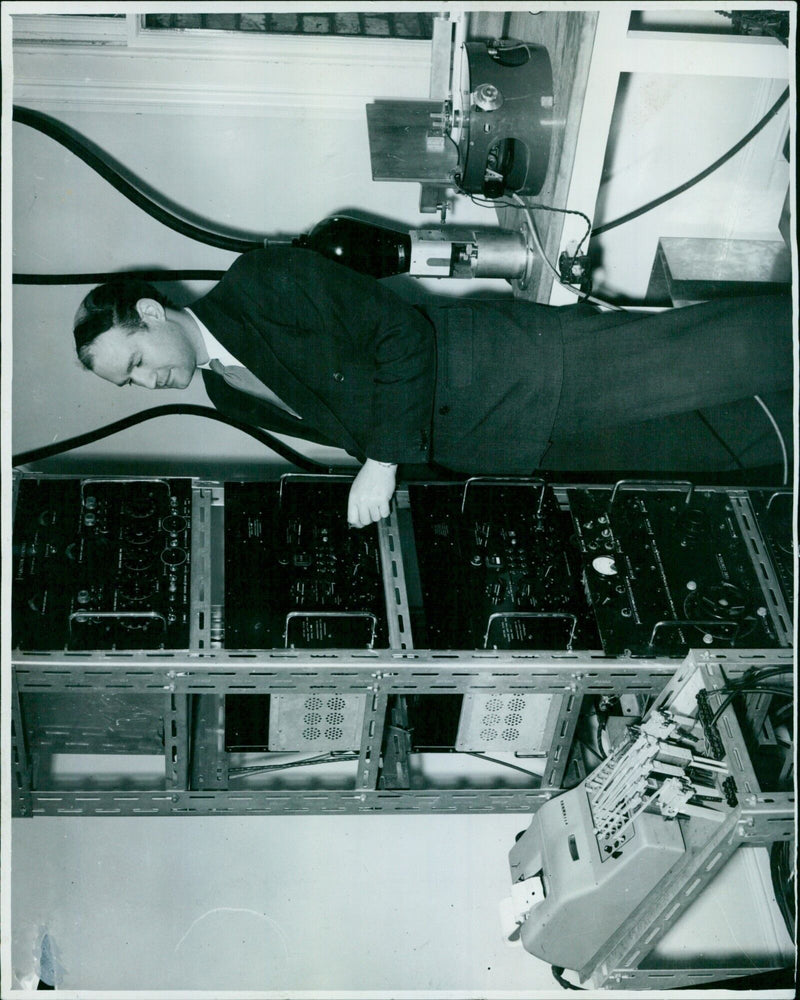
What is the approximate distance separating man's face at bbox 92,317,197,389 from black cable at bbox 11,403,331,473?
1.96ft

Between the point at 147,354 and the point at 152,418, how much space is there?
0.79m

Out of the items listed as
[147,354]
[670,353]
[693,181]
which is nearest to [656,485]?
[670,353]

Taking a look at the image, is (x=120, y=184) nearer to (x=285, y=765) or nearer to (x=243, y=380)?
(x=243, y=380)

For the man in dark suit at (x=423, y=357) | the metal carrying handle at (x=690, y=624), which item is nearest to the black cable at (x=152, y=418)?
the man in dark suit at (x=423, y=357)

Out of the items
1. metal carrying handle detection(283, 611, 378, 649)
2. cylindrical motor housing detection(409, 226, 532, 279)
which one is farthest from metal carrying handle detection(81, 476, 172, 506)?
cylindrical motor housing detection(409, 226, 532, 279)

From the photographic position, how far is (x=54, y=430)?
2.53 m

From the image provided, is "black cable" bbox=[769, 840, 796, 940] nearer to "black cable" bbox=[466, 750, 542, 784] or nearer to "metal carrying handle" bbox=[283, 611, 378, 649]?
"black cable" bbox=[466, 750, 542, 784]

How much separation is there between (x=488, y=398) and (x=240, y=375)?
53cm

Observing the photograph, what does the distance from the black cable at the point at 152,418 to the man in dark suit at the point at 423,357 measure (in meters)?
0.55

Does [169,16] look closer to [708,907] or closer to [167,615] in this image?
[167,615]

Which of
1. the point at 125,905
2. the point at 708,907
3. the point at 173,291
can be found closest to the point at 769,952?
the point at 708,907

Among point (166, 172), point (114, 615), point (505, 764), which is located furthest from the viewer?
point (166, 172)

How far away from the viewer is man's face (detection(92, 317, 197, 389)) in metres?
1.74

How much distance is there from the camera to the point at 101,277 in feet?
7.57
